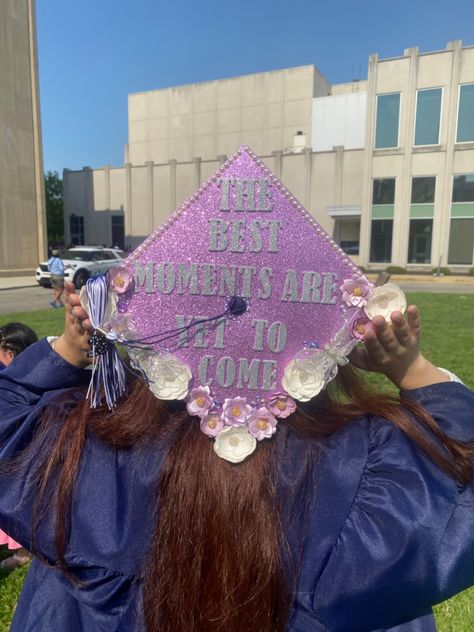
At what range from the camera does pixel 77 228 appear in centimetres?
3797

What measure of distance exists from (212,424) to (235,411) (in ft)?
0.18

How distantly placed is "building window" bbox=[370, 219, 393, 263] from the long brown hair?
27709 millimetres

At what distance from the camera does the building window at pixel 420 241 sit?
26.5 m

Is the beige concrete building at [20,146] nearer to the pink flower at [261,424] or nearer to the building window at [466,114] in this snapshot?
the building window at [466,114]

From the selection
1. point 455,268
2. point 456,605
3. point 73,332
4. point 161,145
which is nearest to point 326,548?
point 73,332

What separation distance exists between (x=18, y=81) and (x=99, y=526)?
25052mm

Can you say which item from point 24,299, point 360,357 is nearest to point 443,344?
point 360,357

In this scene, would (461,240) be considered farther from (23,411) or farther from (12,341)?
(23,411)

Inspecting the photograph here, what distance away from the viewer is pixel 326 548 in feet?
3.06

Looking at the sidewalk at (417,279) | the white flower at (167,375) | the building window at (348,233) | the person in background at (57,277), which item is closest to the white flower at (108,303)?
the white flower at (167,375)

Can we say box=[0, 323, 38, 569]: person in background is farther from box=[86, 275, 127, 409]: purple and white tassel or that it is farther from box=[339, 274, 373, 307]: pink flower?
box=[339, 274, 373, 307]: pink flower

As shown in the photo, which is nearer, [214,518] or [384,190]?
[214,518]

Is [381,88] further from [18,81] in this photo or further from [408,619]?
[408,619]

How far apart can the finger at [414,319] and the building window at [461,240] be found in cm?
2743
